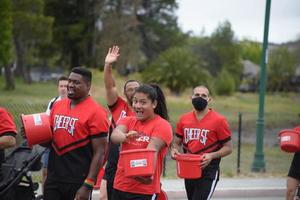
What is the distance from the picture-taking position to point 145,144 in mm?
4820

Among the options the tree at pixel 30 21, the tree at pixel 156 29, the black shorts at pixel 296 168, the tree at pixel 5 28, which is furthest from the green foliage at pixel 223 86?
the black shorts at pixel 296 168

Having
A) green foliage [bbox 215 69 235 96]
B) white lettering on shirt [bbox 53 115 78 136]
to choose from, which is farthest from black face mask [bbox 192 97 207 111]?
green foliage [bbox 215 69 235 96]

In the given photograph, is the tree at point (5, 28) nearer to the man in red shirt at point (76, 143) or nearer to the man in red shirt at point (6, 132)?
the man in red shirt at point (6, 132)

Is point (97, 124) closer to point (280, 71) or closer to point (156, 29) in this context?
point (156, 29)

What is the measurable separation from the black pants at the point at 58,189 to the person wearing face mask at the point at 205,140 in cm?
148

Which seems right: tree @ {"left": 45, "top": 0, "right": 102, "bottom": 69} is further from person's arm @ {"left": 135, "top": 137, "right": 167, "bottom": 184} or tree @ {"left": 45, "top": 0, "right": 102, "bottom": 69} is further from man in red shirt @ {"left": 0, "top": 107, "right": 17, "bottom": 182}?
person's arm @ {"left": 135, "top": 137, "right": 167, "bottom": 184}

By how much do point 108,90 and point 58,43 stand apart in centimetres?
4643

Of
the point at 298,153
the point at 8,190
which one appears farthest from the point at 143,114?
the point at 298,153

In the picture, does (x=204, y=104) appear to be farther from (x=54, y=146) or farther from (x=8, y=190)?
(x=8, y=190)

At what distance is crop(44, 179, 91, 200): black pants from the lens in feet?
16.5

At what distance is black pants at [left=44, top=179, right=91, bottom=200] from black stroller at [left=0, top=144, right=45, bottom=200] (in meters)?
0.73

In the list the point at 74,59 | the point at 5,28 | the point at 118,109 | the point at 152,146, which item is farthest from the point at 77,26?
the point at 152,146

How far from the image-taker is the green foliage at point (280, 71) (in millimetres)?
65188

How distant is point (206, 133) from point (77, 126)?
5.87 feet
